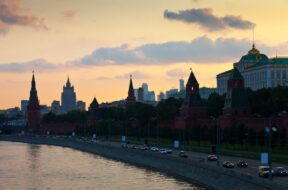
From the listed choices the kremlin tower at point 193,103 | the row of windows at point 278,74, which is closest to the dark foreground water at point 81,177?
the kremlin tower at point 193,103

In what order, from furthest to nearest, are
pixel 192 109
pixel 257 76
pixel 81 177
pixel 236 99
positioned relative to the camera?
pixel 257 76
pixel 192 109
pixel 236 99
pixel 81 177

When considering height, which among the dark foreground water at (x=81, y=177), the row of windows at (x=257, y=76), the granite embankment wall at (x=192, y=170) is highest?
the row of windows at (x=257, y=76)

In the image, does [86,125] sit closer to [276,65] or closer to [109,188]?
[276,65]

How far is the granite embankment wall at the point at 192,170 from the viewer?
4892 cm

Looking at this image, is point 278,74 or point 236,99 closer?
point 236,99

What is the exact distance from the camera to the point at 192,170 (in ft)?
224

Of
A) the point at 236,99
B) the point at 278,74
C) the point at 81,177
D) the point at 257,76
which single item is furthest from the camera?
the point at 257,76

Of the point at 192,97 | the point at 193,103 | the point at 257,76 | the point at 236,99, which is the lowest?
the point at 236,99

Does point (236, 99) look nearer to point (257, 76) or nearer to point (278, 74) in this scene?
point (278, 74)

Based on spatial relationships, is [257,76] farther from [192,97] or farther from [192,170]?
[192,170]

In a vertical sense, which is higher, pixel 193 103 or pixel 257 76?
pixel 257 76

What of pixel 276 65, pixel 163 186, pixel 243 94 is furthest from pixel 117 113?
pixel 163 186

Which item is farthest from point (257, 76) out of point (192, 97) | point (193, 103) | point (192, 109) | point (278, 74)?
point (192, 109)

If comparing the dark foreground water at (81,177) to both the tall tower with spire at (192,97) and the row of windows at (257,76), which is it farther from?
the row of windows at (257,76)
